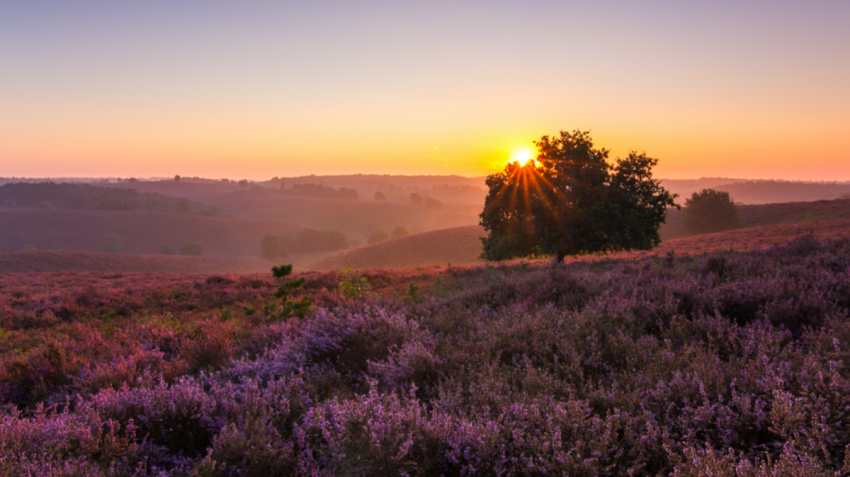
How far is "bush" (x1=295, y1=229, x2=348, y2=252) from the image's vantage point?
385ft

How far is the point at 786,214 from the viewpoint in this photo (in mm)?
57281

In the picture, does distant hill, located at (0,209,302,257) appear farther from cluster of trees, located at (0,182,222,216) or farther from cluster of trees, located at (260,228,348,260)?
cluster of trees, located at (0,182,222,216)

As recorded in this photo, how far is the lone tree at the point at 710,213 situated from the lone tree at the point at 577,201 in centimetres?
6211

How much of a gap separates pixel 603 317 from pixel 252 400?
4051 millimetres

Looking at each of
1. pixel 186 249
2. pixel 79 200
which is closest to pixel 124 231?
pixel 186 249

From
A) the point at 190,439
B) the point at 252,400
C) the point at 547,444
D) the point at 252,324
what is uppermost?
the point at 547,444

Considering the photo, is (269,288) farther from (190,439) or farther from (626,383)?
(626,383)

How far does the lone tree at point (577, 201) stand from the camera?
703 inches

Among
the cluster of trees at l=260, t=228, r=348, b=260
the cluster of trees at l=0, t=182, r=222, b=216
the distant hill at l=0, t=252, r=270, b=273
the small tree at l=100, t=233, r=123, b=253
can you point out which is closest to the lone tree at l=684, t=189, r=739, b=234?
the cluster of trees at l=260, t=228, r=348, b=260

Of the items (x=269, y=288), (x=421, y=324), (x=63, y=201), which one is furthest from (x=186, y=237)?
(x=421, y=324)

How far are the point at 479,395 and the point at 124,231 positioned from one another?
145 metres

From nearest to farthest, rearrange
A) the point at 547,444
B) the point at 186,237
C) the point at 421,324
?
the point at 547,444 → the point at 421,324 → the point at 186,237

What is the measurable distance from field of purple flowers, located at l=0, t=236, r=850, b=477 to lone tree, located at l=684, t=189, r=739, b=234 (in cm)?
7638

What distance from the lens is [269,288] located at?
1370 cm
